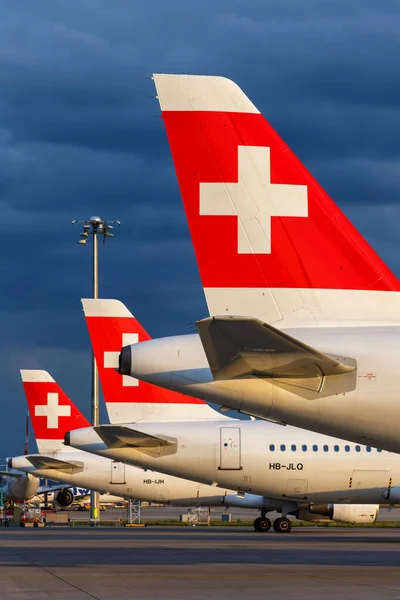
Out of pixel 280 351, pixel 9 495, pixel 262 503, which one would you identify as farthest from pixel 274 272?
pixel 9 495

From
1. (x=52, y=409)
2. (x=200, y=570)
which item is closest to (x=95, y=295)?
(x=52, y=409)

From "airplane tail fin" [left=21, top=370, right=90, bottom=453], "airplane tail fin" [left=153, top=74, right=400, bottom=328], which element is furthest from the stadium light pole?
"airplane tail fin" [left=153, top=74, right=400, bottom=328]

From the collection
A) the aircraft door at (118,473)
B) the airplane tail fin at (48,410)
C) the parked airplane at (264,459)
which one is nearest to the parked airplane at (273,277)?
the parked airplane at (264,459)

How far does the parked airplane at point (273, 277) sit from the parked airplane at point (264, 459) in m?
18.8

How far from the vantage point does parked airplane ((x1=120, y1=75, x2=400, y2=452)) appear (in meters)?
14.7

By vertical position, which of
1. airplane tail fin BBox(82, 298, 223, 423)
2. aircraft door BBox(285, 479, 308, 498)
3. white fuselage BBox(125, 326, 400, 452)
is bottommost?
aircraft door BBox(285, 479, 308, 498)

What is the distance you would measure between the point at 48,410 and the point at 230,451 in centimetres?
1888

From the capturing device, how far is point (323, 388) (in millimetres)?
14484

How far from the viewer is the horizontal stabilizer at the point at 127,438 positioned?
1283 inches

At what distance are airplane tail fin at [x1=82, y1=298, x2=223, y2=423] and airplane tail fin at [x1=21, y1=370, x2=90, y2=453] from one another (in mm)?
13654

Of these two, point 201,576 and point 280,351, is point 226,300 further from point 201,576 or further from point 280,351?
point 201,576

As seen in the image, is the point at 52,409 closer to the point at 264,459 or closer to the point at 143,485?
the point at 143,485

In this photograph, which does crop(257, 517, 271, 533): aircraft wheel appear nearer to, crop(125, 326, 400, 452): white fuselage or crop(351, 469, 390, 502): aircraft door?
crop(351, 469, 390, 502): aircraft door

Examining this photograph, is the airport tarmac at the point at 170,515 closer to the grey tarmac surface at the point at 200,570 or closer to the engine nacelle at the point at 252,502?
the engine nacelle at the point at 252,502
